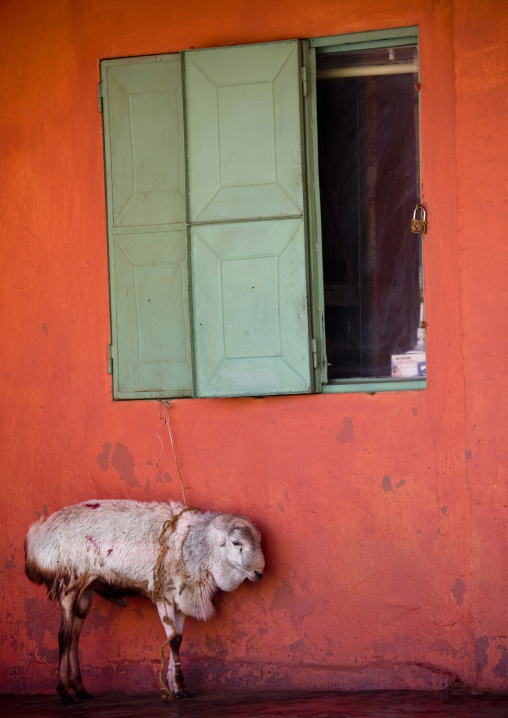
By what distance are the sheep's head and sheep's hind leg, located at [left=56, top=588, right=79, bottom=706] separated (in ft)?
2.46

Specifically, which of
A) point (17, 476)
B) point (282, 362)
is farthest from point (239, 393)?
point (17, 476)

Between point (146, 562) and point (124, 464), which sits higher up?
point (124, 464)

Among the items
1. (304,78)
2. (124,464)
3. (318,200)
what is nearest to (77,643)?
(124,464)

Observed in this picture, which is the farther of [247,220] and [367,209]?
[367,209]

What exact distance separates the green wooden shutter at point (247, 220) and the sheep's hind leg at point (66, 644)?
4.09 feet

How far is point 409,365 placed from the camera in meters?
5.00

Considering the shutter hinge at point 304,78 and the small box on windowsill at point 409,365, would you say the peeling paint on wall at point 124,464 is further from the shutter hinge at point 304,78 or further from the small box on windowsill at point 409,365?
the shutter hinge at point 304,78

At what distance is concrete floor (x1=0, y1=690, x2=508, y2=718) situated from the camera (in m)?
4.30

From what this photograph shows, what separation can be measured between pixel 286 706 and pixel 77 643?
1.17m

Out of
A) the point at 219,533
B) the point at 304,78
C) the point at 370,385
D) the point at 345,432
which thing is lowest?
the point at 219,533

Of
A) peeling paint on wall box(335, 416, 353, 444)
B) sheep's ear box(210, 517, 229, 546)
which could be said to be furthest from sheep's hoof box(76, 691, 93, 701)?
peeling paint on wall box(335, 416, 353, 444)

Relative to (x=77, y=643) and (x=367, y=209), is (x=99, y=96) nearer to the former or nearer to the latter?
(x=367, y=209)

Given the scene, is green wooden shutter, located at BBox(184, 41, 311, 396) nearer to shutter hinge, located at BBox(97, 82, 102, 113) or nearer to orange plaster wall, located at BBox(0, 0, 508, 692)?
orange plaster wall, located at BBox(0, 0, 508, 692)

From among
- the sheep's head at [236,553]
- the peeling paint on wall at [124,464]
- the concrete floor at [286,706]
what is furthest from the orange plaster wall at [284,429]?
the sheep's head at [236,553]
